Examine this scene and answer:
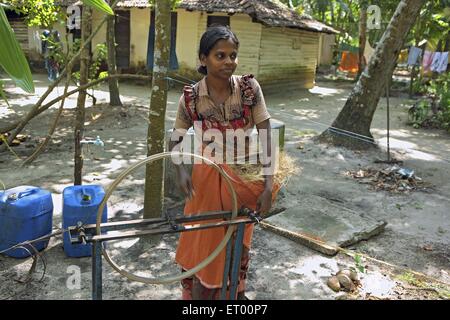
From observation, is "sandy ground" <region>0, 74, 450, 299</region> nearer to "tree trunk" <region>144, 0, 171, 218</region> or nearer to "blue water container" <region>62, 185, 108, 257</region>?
"blue water container" <region>62, 185, 108, 257</region>

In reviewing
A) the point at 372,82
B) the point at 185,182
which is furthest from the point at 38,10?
the point at 372,82

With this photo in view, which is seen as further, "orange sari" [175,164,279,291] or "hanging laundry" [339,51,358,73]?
"hanging laundry" [339,51,358,73]

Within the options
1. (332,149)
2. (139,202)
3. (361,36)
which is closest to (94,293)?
(139,202)

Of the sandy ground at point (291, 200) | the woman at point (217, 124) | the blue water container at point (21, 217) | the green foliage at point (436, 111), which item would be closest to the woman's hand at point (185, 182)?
the woman at point (217, 124)

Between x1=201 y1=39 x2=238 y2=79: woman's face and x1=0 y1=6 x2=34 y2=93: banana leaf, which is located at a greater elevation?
x1=201 y1=39 x2=238 y2=79: woman's face

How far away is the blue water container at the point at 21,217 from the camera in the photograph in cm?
314

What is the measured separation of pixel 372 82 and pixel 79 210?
5.36 m

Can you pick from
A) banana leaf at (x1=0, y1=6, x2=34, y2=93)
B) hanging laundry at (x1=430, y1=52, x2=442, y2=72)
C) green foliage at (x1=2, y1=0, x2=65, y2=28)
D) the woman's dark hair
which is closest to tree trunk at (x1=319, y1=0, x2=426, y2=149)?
green foliage at (x1=2, y1=0, x2=65, y2=28)

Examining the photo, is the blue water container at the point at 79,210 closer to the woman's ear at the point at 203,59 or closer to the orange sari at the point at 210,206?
the orange sari at the point at 210,206

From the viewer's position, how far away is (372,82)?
272 inches

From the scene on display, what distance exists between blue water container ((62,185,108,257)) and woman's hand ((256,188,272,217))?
5.25ft

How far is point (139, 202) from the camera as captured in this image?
4.41 metres

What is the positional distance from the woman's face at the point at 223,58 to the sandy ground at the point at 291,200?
5.26 ft

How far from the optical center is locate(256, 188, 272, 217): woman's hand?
205cm
